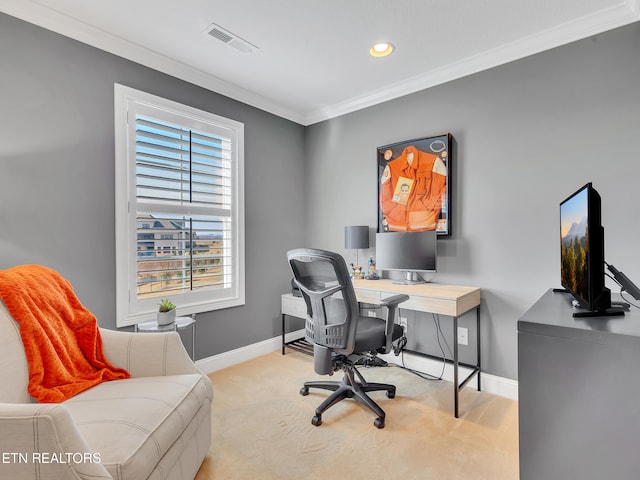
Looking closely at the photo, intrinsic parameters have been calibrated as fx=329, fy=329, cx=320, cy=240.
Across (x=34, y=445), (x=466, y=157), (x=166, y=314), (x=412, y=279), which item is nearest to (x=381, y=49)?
(x=466, y=157)

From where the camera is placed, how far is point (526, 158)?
235cm

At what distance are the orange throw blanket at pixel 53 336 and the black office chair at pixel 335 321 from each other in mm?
1069

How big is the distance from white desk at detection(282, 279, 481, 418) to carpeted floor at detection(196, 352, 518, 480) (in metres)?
0.22

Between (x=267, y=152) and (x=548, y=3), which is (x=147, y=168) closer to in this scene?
(x=267, y=152)

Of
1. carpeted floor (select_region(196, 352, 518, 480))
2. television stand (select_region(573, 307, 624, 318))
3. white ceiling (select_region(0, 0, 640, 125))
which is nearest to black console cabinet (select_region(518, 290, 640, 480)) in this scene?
television stand (select_region(573, 307, 624, 318))

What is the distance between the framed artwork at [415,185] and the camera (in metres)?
2.69

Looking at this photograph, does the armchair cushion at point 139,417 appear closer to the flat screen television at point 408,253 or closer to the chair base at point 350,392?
the chair base at point 350,392

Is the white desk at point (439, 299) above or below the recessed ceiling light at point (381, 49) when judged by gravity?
below

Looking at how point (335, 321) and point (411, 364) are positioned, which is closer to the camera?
point (335, 321)

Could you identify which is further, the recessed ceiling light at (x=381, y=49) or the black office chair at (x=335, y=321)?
the recessed ceiling light at (x=381, y=49)

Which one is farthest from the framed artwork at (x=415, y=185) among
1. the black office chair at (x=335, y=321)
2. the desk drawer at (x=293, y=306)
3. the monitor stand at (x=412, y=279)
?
the desk drawer at (x=293, y=306)

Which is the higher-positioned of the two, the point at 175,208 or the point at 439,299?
the point at 175,208

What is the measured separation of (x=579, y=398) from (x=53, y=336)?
201cm

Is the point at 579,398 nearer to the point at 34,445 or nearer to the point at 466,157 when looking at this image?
the point at 34,445
